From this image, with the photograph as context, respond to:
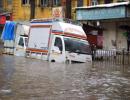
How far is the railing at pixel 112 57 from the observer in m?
35.5

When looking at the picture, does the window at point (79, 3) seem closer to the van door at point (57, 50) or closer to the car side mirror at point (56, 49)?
the van door at point (57, 50)

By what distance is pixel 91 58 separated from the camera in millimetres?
36656

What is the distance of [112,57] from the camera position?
1458 inches

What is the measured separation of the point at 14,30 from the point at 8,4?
16.8 metres

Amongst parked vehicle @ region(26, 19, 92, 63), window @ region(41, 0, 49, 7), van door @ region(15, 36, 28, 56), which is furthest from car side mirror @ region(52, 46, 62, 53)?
window @ region(41, 0, 49, 7)

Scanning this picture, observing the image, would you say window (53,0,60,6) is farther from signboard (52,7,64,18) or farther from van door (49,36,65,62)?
van door (49,36,65,62)

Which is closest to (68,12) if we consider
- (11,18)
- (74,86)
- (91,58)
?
(11,18)

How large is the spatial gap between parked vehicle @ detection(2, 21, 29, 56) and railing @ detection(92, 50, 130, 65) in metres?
6.91

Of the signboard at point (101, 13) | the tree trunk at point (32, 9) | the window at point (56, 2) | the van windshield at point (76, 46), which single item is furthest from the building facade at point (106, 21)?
the tree trunk at point (32, 9)

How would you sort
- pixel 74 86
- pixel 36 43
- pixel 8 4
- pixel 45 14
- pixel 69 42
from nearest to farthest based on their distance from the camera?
pixel 74 86, pixel 69 42, pixel 36 43, pixel 45 14, pixel 8 4

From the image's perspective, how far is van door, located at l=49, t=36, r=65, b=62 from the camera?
3522cm

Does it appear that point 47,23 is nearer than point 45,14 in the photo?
Yes

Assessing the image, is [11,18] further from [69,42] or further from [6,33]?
[69,42]

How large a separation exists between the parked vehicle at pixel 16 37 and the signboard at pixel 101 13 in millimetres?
5640
